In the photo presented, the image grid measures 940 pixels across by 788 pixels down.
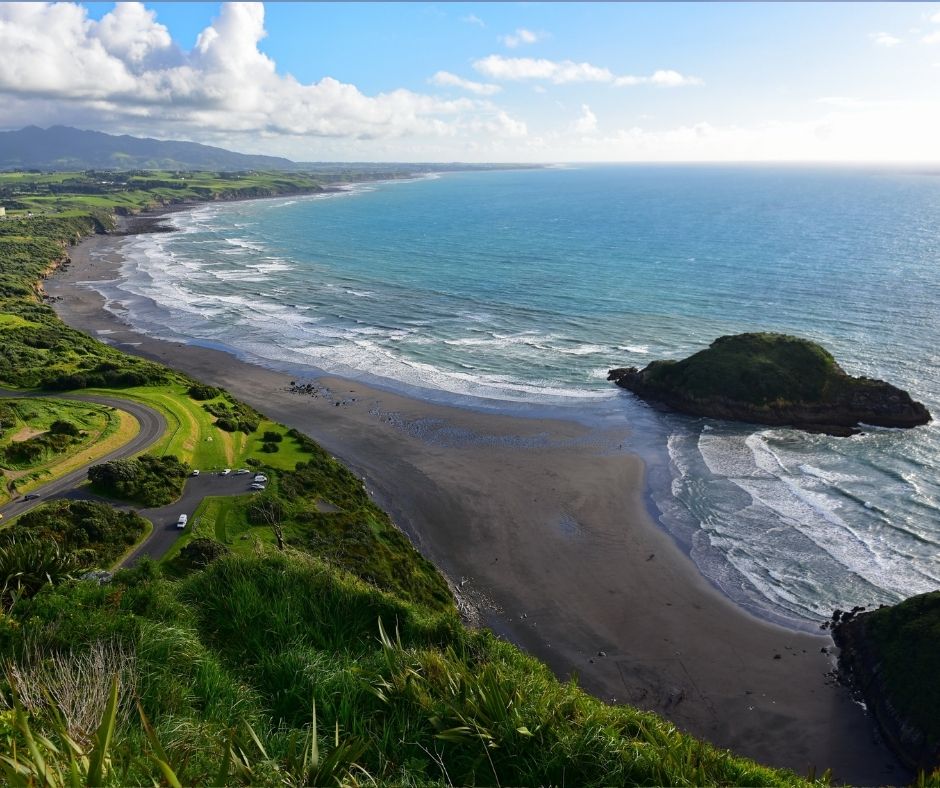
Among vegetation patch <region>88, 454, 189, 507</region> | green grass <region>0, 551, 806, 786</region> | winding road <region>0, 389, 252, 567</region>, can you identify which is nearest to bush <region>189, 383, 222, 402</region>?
winding road <region>0, 389, 252, 567</region>

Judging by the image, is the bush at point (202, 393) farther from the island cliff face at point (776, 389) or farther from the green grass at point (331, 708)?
the island cliff face at point (776, 389)

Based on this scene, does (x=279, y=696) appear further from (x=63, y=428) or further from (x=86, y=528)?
(x=63, y=428)

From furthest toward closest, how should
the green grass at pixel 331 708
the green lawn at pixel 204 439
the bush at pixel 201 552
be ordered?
the green lawn at pixel 204 439 → the bush at pixel 201 552 → the green grass at pixel 331 708

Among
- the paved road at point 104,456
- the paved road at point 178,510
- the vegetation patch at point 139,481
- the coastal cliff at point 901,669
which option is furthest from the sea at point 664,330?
the vegetation patch at point 139,481

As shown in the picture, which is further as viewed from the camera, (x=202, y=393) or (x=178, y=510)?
(x=202, y=393)

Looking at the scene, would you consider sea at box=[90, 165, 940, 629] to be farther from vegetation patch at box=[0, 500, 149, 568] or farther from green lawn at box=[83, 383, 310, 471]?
vegetation patch at box=[0, 500, 149, 568]

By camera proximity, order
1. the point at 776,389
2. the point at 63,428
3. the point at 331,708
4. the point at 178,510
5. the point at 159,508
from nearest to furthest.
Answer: the point at 331,708
the point at 178,510
the point at 159,508
the point at 63,428
the point at 776,389

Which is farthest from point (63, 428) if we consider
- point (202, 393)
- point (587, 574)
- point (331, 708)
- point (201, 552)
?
point (331, 708)
